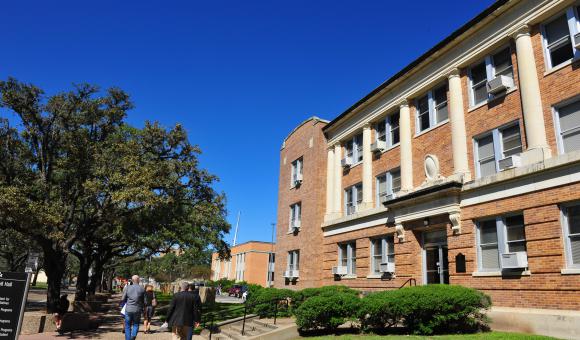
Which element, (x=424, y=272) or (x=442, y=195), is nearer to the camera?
(x=442, y=195)

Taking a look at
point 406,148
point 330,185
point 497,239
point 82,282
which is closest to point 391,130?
point 406,148

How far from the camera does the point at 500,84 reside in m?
14.7

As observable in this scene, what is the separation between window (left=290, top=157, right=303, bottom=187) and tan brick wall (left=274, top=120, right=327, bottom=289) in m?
0.30

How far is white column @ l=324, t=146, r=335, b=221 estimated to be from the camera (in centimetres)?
2515

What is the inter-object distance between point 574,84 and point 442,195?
5.48 meters

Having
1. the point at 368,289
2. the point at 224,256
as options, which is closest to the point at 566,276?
the point at 368,289

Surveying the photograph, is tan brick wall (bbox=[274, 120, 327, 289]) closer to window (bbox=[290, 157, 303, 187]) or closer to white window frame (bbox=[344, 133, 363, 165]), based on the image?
window (bbox=[290, 157, 303, 187])

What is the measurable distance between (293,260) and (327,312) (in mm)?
14418

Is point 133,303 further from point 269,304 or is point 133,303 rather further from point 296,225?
point 296,225

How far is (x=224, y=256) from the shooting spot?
3641 cm

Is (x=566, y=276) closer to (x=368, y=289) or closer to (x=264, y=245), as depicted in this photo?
(x=368, y=289)

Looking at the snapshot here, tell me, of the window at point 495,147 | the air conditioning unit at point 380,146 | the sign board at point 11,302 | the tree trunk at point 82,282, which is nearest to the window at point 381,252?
the air conditioning unit at point 380,146

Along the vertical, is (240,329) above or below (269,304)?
below

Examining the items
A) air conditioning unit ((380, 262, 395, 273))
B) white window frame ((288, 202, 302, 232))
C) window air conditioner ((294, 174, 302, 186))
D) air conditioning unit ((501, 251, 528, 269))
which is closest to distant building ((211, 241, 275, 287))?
white window frame ((288, 202, 302, 232))
